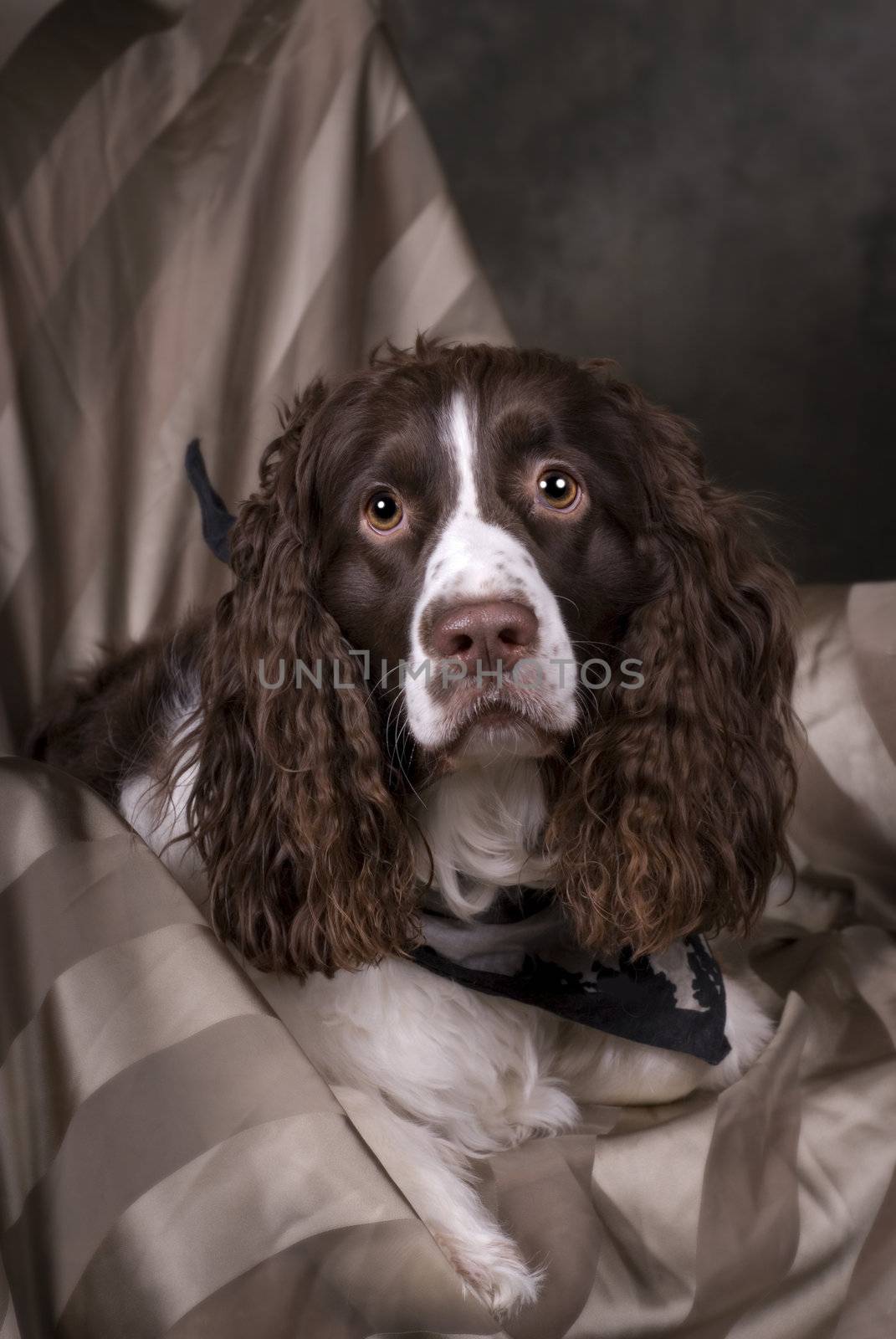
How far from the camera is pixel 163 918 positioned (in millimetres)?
2172

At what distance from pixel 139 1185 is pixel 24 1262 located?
180 mm

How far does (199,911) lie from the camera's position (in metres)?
2.23

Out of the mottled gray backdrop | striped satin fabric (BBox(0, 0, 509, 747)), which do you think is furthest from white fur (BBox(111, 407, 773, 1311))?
the mottled gray backdrop

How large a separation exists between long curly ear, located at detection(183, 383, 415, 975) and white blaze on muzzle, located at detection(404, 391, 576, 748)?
0.72 ft

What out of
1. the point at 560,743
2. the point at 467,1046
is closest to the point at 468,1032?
the point at 467,1046

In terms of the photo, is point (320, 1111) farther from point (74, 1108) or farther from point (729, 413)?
point (729, 413)

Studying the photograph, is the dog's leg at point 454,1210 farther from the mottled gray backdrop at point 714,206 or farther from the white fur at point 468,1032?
the mottled gray backdrop at point 714,206

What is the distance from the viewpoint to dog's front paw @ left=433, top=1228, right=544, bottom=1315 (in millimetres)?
2064

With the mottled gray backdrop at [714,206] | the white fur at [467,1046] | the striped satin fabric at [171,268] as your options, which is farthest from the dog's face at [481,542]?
the mottled gray backdrop at [714,206]

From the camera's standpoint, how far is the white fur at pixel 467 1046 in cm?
238

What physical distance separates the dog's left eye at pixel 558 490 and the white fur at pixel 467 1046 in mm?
421

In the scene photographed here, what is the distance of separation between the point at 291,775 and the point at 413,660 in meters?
0.36

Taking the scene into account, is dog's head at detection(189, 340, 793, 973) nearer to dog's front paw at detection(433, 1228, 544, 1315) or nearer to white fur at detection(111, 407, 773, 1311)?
white fur at detection(111, 407, 773, 1311)

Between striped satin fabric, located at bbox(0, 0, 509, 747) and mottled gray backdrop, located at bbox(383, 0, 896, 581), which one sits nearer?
striped satin fabric, located at bbox(0, 0, 509, 747)
